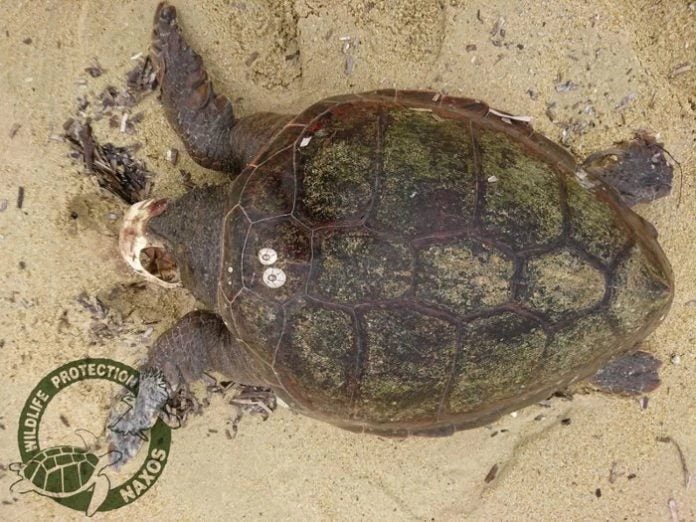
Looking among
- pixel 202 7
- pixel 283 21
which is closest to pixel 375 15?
pixel 283 21

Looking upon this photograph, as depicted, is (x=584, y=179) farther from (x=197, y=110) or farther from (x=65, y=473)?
(x=65, y=473)

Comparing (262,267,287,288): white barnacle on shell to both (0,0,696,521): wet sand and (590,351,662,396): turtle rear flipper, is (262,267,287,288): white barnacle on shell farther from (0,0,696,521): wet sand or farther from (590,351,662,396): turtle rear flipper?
(590,351,662,396): turtle rear flipper

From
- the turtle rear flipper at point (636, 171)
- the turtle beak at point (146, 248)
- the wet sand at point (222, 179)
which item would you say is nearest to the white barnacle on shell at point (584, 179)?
the turtle rear flipper at point (636, 171)

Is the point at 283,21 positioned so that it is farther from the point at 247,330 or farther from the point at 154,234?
the point at 247,330

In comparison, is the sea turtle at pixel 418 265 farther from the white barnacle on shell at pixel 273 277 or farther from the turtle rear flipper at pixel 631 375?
the turtle rear flipper at pixel 631 375
